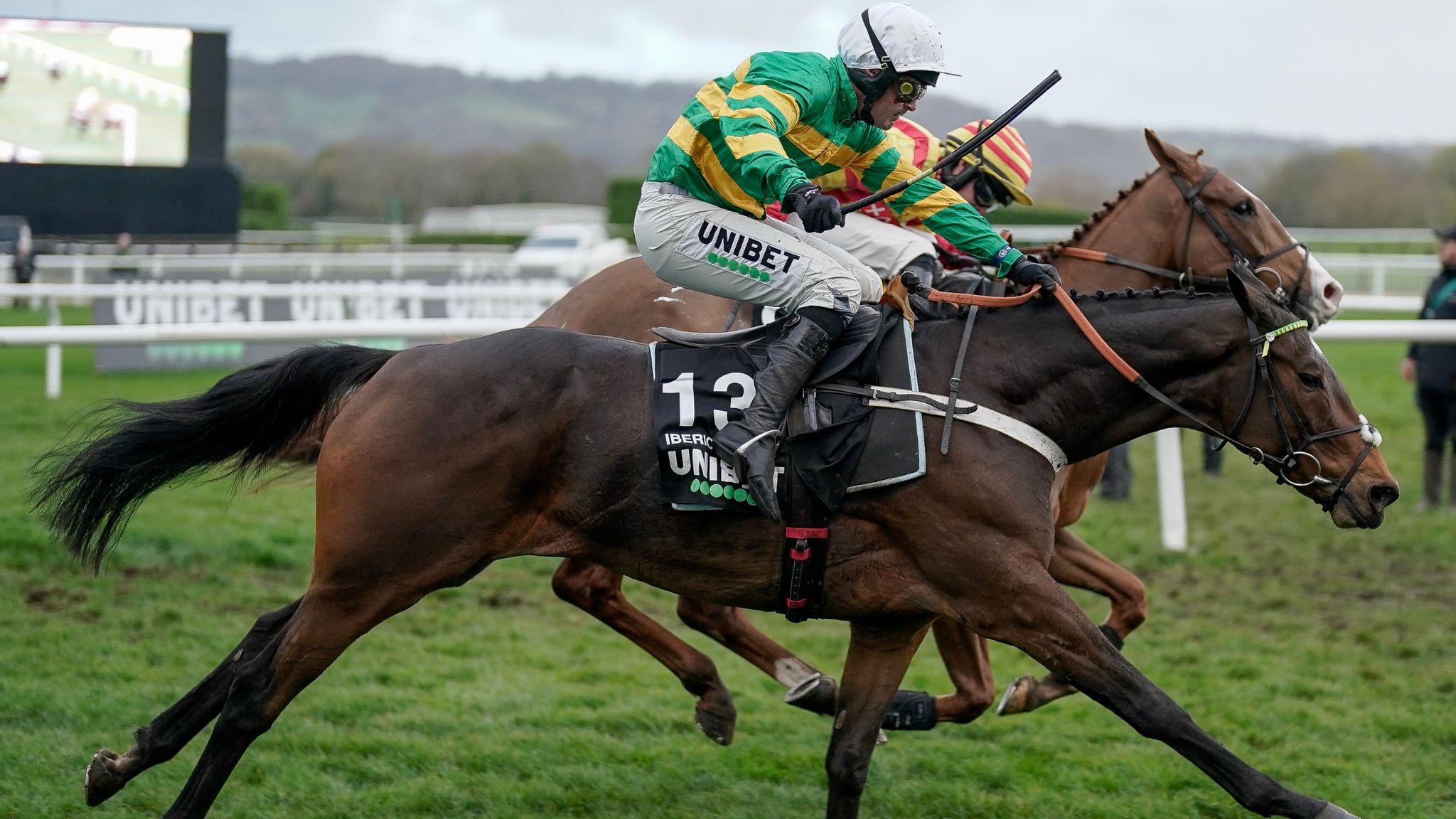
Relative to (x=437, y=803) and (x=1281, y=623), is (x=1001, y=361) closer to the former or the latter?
(x=437, y=803)

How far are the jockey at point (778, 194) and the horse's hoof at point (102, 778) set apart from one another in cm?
197

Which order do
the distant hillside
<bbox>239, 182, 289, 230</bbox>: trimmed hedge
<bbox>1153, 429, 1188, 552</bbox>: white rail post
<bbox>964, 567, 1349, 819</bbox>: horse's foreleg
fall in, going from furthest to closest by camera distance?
the distant hillside → <bbox>239, 182, 289, 230</bbox>: trimmed hedge → <bbox>1153, 429, 1188, 552</bbox>: white rail post → <bbox>964, 567, 1349, 819</bbox>: horse's foreleg

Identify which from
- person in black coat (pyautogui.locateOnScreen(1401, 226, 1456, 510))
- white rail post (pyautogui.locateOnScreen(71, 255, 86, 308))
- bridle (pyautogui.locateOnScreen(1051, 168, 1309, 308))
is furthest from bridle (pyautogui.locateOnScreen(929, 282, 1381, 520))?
white rail post (pyautogui.locateOnScreen(71, 255, 86, 308))

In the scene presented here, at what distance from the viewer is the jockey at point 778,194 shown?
348cm

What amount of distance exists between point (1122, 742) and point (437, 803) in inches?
96.2

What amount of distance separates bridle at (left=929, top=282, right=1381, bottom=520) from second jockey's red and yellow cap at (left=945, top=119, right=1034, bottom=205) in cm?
194

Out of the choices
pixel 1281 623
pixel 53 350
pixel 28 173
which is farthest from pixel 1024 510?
pixel 28 173

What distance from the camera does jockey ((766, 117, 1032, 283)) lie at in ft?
16.6

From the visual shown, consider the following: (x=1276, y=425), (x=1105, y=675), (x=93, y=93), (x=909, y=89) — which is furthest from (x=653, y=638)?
(x=93, y=93)

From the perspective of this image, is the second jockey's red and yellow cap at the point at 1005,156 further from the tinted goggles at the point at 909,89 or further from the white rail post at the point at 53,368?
the white rail post at the point at 53,368

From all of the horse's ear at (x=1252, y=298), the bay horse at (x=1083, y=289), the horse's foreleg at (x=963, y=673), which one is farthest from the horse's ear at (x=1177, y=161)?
the horse's foreleg at (x=963, y=673)

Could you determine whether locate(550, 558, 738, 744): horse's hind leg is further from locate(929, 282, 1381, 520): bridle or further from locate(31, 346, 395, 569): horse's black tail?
locate(929, 282, 1381, 520): bridle

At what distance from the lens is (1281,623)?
21.9ft


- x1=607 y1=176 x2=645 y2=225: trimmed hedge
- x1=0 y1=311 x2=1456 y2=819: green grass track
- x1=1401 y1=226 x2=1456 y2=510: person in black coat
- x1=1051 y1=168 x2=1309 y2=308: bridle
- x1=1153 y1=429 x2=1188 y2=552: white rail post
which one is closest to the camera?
x1=0 y1=311 x2=1456 y2=819: green grass track
